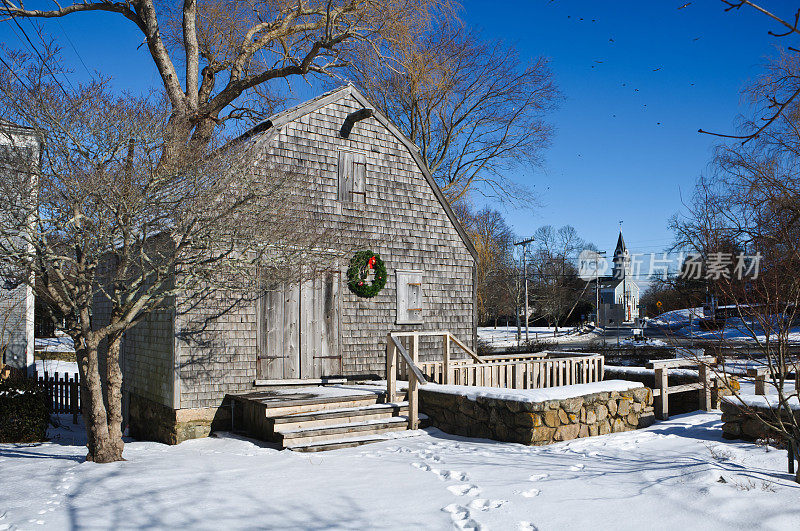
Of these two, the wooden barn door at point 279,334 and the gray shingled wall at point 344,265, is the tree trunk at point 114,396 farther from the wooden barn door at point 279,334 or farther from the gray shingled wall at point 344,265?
the wooden barn door at point 279,334

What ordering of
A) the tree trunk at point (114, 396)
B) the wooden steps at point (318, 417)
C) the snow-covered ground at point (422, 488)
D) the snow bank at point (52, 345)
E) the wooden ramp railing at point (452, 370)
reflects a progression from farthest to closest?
the snow bank at point (52, 345) → the wooden ramp railing at point (452, 370) → the wooden steps at point (318, 417) → the tree trunk at point (114, 396) → the snow-covered ground at point (422, 488)

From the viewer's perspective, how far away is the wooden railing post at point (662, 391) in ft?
36.2

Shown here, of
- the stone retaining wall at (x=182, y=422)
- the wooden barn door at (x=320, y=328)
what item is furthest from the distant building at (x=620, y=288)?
the stone retaining wall at (x=182, y=422)

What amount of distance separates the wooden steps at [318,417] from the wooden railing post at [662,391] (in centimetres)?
458

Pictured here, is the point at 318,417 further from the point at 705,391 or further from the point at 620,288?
the point at 620,288

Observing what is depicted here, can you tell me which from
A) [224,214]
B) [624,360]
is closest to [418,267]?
[224,214]

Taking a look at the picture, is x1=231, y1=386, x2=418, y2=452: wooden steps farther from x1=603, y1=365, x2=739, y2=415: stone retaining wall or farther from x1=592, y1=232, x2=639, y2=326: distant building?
x1=592, y1=232, x2=639, y2=326: distant building

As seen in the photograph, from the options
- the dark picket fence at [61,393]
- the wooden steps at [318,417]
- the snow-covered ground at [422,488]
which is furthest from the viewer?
the dark picket fence at [61,393]

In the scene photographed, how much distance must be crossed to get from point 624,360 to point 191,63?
18.1 m

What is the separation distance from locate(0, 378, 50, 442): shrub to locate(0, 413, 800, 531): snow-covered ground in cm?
266

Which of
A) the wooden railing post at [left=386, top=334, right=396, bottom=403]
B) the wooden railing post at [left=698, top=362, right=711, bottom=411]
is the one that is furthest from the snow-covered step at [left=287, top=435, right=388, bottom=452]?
the wooden railing post at [left=698, top=362, right=711, bottom=411]

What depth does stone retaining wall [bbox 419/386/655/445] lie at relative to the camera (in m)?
8.74

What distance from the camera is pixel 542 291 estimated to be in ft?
191

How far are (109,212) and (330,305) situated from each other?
5.43 meters
